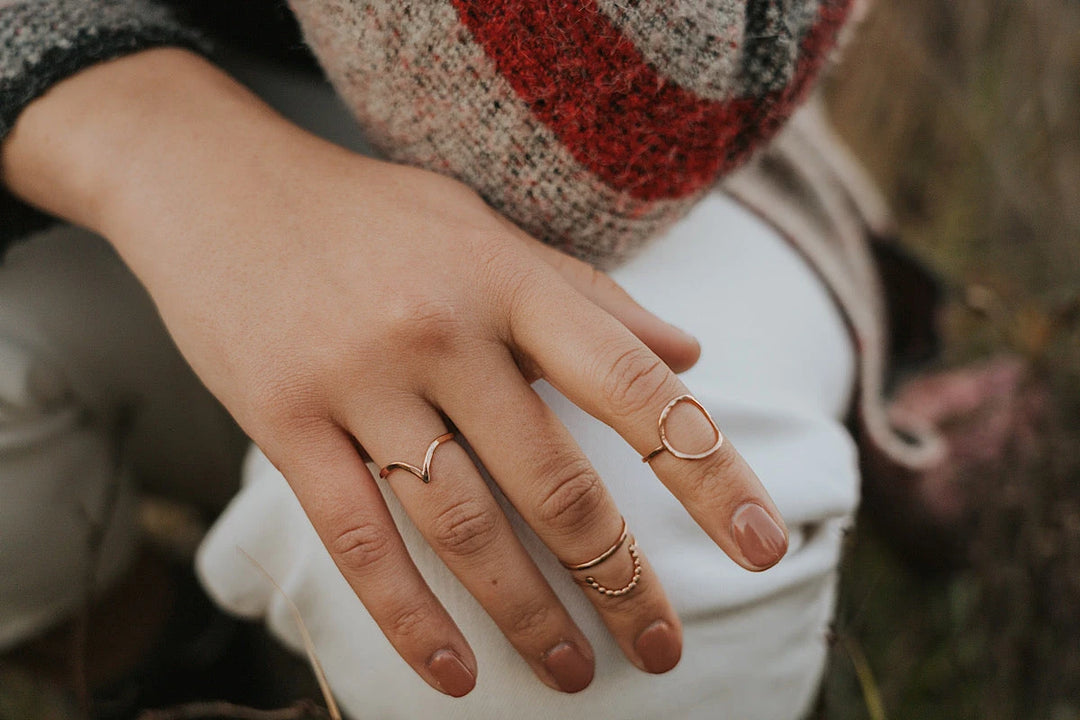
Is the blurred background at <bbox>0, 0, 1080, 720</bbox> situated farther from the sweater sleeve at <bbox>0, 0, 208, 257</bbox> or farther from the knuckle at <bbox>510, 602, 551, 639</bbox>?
the sweater sleeve at <bbox>0, 0, 208, 257</bbox>

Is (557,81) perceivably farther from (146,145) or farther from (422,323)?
(146,145)

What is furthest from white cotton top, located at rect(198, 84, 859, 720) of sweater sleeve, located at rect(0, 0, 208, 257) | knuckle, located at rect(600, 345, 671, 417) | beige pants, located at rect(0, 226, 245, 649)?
sweater sleeve, located at rect(0, 0, 208, 257)

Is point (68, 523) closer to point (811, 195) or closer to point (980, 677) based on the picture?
point (811, 195)

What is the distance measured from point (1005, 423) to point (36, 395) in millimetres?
1372

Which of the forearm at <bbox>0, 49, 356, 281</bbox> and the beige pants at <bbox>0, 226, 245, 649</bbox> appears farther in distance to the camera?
the beige pants at <bbox>0, 226, 245, 649</bbox>

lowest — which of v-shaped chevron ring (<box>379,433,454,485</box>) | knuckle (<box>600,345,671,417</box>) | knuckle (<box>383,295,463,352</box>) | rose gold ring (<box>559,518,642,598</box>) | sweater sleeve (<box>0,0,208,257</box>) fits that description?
rose gold ring (<box>559,518,642,598</box>)

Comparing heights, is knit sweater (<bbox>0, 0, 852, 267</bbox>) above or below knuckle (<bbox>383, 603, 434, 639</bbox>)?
above

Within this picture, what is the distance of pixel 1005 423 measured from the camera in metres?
1.24

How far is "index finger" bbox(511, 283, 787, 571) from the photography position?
56cm

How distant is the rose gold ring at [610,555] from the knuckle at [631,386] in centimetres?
10

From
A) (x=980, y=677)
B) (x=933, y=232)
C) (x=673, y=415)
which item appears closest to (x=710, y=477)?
(x=673, y=415)

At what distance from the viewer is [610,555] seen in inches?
23.0

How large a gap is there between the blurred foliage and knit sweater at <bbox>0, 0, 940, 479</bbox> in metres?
0.48

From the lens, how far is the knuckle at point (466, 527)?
Result: 22.7 inches
